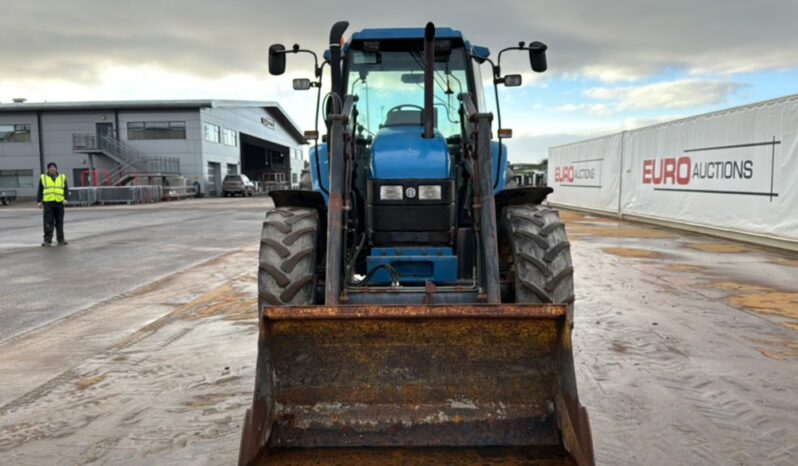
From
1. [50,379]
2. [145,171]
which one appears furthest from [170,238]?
[145,171]

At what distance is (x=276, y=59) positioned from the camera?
5301 millimetres

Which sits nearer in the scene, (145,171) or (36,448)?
(36,448)

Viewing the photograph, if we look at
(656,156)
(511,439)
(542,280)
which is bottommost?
(511,439)

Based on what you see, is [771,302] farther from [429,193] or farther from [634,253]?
[429,193]

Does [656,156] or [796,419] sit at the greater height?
[656,156]

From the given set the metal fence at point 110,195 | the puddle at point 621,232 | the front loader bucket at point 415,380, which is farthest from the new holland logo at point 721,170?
the metal fence at point 110,195

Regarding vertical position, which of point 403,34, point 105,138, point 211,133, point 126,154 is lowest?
point 403,34

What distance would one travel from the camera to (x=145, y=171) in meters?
45.6

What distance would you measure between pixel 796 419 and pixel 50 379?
5345 mm

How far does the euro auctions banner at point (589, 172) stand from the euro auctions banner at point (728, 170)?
8.21 feet

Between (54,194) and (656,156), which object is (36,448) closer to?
(54,194)

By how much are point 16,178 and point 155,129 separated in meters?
11.8

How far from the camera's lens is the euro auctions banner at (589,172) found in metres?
21.5

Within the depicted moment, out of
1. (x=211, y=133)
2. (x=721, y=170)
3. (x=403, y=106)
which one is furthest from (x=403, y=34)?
(x=211, y=133)
